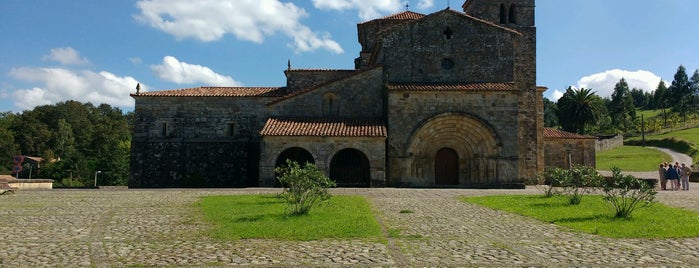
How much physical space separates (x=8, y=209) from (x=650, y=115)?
4415 inches

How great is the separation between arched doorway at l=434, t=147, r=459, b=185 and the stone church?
5cm

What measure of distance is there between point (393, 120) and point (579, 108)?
38.3m

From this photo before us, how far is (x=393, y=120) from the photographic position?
25.9 m

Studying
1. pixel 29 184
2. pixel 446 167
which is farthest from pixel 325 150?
pixel 29 184

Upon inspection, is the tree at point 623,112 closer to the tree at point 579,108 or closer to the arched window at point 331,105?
the tree at point 579,108

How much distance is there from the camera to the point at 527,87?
29141mm

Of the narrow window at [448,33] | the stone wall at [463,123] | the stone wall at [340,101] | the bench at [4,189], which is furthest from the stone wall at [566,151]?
the bench at [4,189]

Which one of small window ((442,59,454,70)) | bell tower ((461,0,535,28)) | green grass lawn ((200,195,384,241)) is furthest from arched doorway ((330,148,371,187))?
bell tower ((461,0,535,28))

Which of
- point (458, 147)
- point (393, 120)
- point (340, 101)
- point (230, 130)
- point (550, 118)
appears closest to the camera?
point (393, 120)

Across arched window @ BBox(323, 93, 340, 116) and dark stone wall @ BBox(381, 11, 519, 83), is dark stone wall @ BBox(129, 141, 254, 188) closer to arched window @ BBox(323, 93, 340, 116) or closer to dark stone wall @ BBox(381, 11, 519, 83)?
arched window @ BBox(323, 93, 340, 116)

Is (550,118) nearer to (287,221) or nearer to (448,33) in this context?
(448,33)

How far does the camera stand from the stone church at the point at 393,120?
25.7 m

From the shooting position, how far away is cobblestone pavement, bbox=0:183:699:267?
7000 millimetres

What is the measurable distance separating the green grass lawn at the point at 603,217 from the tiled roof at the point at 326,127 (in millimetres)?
9391
